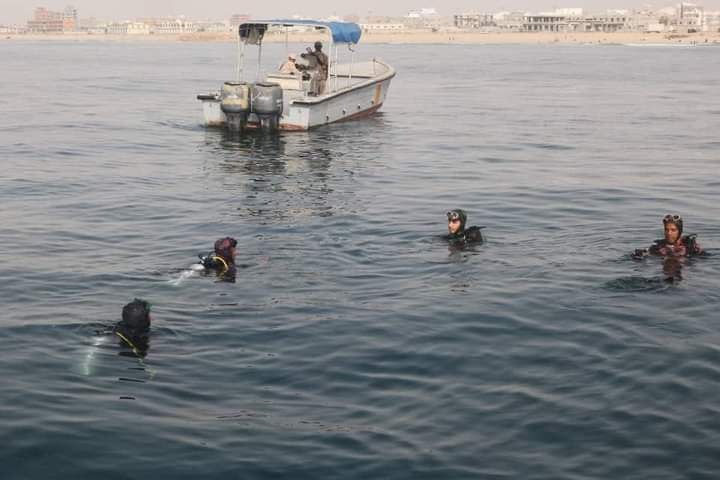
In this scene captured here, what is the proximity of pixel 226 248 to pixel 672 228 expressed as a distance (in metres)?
6.79

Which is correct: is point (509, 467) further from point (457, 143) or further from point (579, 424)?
point (457, 143)

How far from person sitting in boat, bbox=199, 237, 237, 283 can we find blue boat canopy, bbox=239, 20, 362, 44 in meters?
18.9

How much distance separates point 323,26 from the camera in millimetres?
32656

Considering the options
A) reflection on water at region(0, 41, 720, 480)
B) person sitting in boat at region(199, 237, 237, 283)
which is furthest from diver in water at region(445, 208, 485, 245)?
person sitting in boat at region(199, 237, 237, 283)

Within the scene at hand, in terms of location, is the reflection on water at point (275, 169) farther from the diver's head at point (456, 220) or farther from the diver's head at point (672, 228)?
the diver's head at point (672, 228)

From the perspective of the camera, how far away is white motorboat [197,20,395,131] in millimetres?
30469

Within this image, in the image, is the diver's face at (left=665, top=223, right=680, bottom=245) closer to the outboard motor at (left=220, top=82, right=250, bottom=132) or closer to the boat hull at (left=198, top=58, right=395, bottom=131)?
the boat hull at (left=198, top=58, right=395, bottom=131)

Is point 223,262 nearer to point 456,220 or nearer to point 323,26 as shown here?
point 456,220

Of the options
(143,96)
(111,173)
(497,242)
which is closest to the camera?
(497,242)

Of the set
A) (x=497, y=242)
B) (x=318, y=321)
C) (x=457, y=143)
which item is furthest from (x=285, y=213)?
(x=457, y=143)

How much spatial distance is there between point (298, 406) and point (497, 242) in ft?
27.0

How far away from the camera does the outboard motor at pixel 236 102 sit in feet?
99.5

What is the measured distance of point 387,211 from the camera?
2038cm

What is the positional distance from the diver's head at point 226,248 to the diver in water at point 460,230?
12.9 feet
